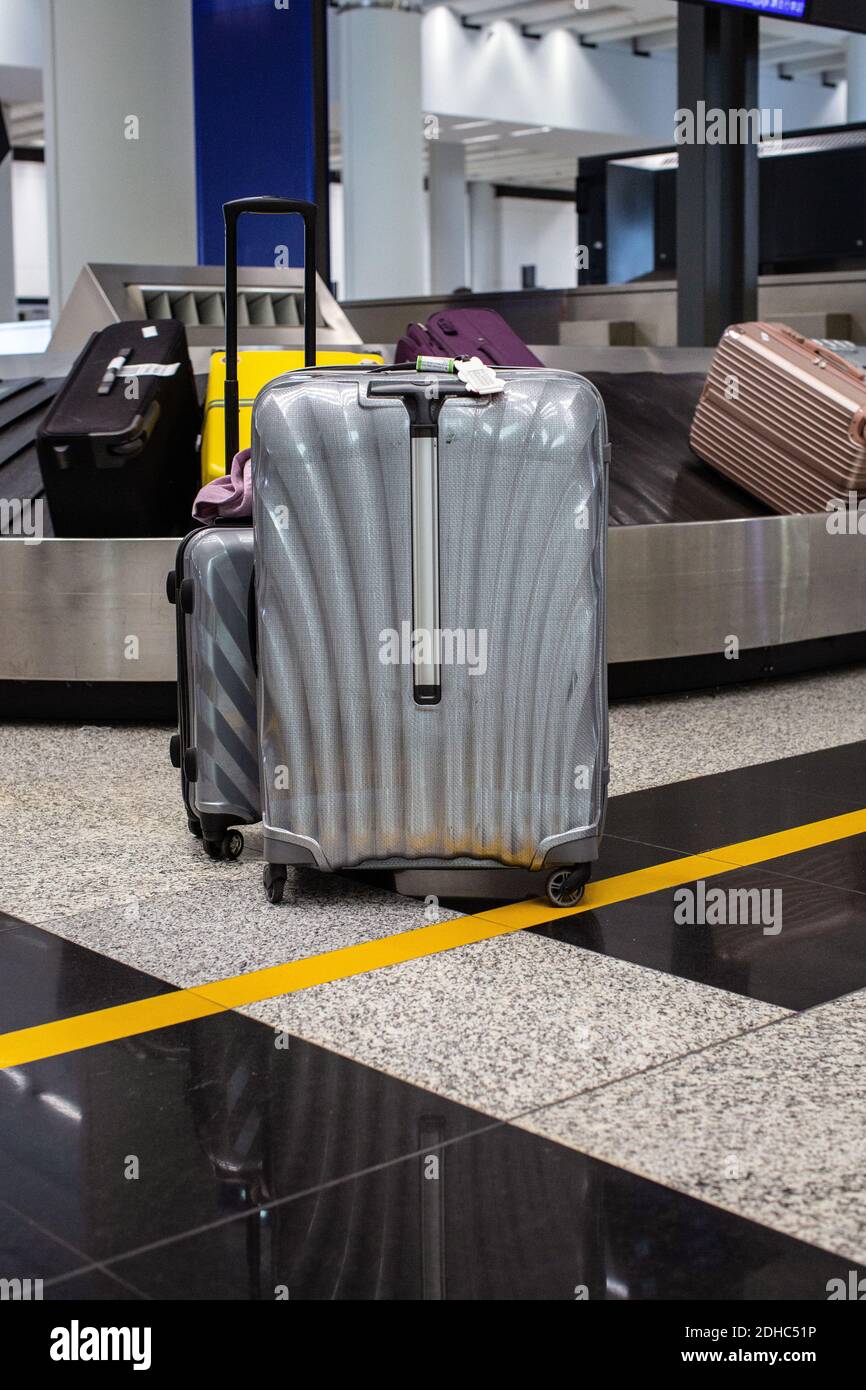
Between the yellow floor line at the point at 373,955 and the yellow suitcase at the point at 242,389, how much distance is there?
7.65 ft

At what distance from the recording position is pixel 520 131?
27297 mm

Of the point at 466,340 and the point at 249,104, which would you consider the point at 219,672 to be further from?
the point at 249,104

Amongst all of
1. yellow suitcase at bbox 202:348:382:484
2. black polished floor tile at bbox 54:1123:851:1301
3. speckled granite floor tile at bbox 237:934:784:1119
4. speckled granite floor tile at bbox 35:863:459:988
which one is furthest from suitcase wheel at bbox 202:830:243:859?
yellow suitcase at bbox 202:348:382:484

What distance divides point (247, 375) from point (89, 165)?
182 inches

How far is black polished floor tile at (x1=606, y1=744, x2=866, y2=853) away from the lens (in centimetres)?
381

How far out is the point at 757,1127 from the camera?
7.04 ft

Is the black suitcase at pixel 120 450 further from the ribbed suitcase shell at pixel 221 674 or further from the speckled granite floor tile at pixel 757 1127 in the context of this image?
→ the speckled granite floor tile at pixel 757 1127

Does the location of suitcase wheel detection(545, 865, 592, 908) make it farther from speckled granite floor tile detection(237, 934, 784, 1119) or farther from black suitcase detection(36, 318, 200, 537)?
black suitcase detection(36, 318, 200, 537)

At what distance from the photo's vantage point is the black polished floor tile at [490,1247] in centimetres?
175

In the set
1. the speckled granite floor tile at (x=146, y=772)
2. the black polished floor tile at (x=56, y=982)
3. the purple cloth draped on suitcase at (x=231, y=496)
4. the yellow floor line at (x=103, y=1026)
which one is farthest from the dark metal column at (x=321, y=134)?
the yellow floor line at (x=103, y=1026)

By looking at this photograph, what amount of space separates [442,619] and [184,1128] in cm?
123
